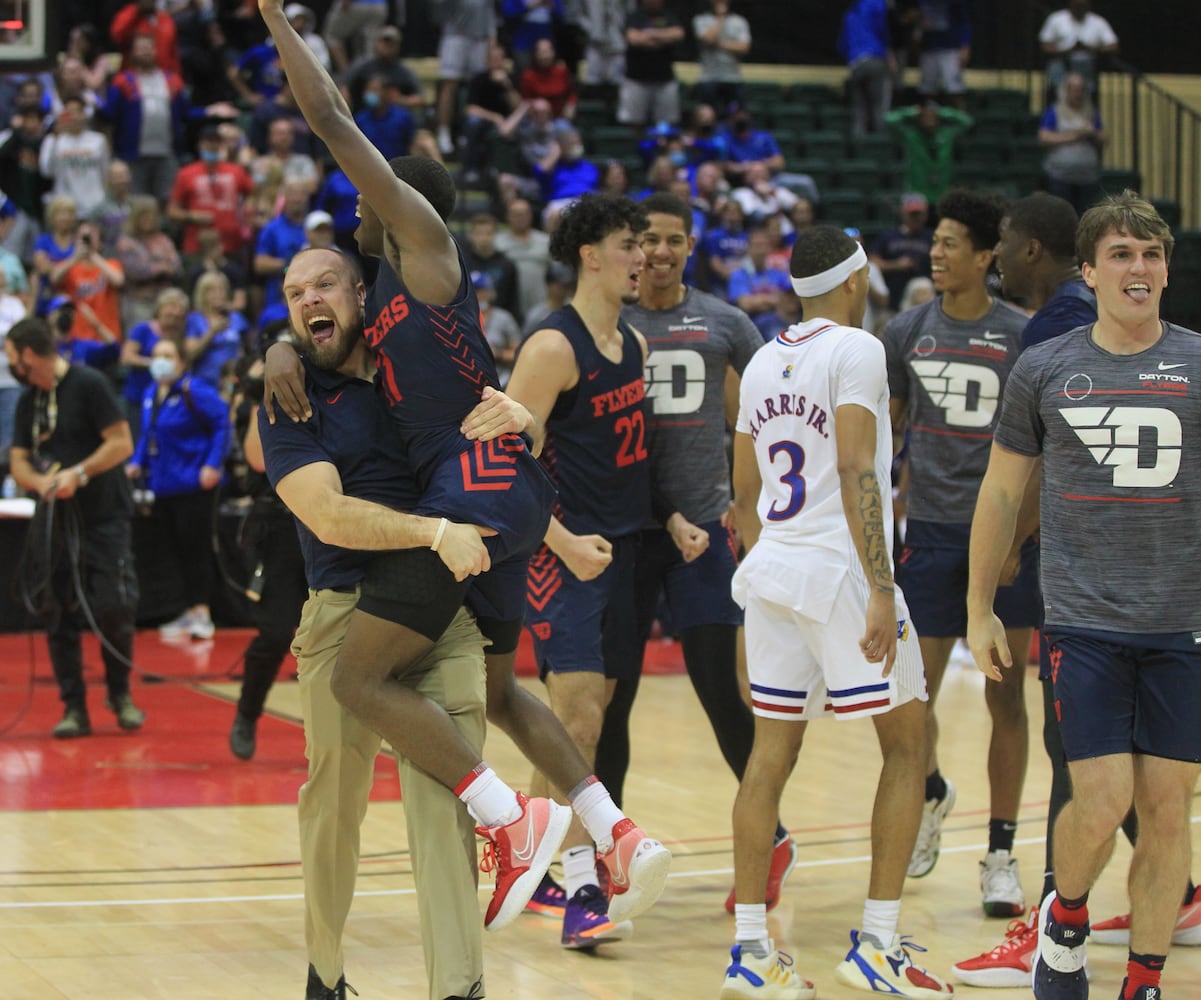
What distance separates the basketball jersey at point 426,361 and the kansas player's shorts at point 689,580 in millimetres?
1734

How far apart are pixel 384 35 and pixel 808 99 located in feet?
17.4

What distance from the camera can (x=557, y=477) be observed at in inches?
229

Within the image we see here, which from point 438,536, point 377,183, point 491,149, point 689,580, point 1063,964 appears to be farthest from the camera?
point 491,149

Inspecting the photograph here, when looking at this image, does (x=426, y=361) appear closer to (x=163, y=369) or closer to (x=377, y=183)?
(x=377, y=183)

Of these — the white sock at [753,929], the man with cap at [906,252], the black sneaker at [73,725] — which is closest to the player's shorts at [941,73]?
the man with cap at [906,252]

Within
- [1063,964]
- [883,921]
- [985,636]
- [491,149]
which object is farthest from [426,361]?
[491,149]

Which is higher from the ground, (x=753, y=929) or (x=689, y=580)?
(x=689, y=580)

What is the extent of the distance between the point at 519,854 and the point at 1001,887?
2.22 meters

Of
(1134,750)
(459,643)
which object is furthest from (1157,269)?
(459,643)

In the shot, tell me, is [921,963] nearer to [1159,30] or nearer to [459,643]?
[459,643]

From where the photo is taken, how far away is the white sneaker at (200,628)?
12305mm

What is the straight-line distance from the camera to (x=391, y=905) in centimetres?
591

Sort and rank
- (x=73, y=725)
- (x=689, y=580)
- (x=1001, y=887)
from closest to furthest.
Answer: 1. (x=1001, y=887)
2. (x=689, y=580)
3. (x=73, y=725)

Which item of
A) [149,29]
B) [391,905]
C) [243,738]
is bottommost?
A: [243,738]
